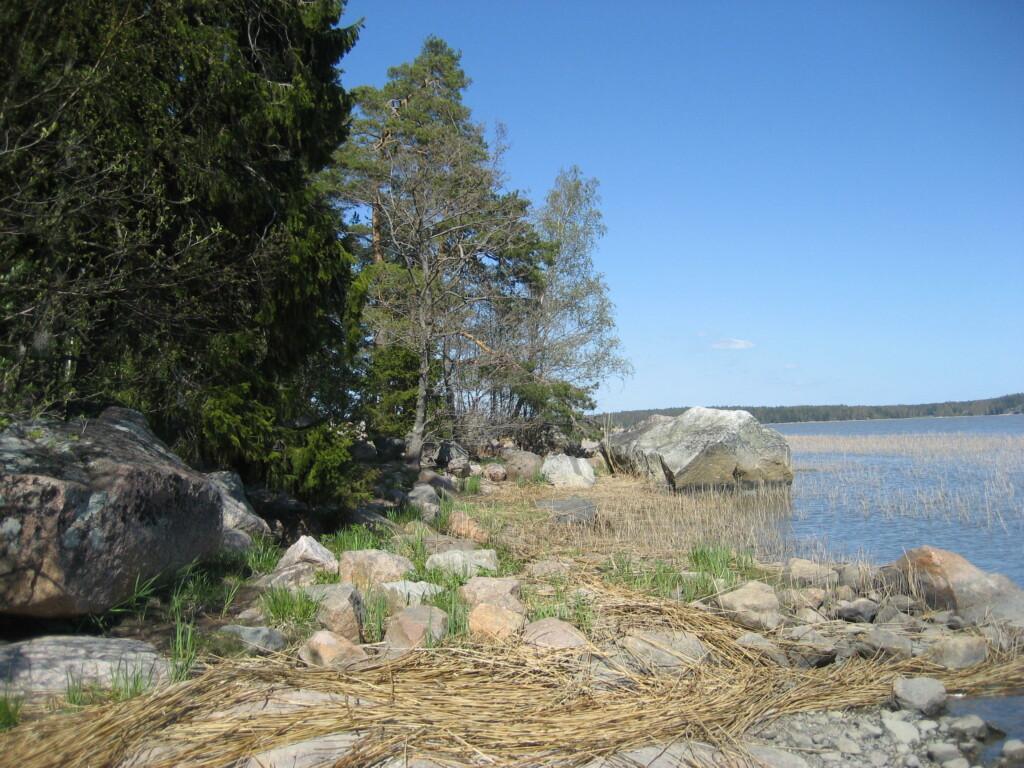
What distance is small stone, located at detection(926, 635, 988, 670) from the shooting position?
5.68 meters

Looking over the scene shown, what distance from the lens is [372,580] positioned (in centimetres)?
681

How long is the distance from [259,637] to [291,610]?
2.30 feet

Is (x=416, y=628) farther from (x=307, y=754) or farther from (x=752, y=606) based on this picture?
(x=752, y=606)

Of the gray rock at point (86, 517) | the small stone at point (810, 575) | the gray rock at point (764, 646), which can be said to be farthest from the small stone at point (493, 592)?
the small stone at point (810, 575)

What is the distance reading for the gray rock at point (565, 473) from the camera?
18656 mm

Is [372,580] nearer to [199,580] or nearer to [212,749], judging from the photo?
[199,580]

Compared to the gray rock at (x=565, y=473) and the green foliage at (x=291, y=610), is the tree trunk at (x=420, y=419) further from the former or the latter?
the green foliage at (x=291, y=610)

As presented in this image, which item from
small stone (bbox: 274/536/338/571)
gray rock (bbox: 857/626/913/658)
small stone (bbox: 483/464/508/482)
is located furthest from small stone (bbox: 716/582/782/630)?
small stone (bbox: 483/464/508/482)

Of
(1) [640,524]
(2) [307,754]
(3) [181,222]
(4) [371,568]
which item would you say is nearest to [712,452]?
(1) [640,524]

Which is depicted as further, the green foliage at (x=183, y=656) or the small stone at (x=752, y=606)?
the small stone at (x=752, y=606)

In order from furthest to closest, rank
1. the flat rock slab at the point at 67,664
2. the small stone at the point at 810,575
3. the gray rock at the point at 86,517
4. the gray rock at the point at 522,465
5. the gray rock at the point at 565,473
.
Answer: the gray rock at the point at 522,465 → the gray rock at the point at 565,473 → the small stone at the point at 810,575 → the gray rock at the point at 86,517 → the flat rock slab at the point at 67,664

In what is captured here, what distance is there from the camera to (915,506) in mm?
15930

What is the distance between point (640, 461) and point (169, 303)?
15.5 m

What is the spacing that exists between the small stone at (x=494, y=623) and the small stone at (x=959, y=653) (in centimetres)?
301
